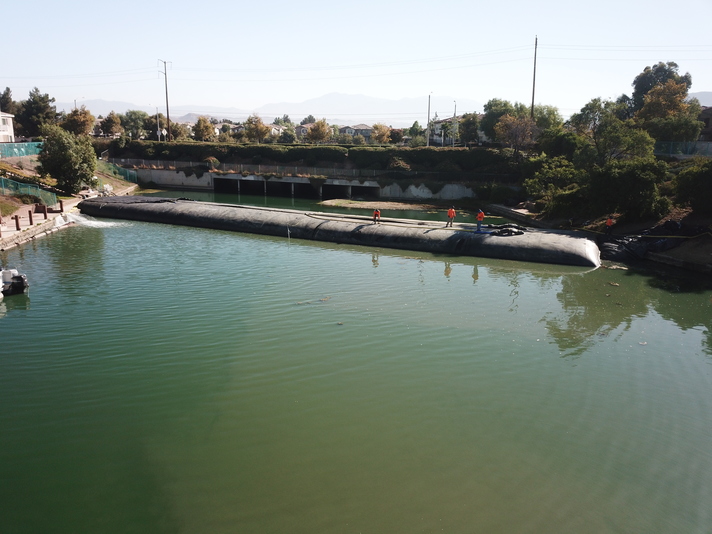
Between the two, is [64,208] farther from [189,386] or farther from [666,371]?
→ [666,371]

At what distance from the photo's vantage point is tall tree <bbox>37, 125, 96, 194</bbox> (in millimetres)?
40969

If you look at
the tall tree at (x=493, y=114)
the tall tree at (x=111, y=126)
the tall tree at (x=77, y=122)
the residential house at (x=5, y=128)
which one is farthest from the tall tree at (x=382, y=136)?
the residential house at (x=5, y=128)

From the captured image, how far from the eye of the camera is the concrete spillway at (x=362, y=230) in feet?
90.9

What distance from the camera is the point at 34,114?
2948 inches

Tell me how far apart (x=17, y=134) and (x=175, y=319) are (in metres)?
78.0

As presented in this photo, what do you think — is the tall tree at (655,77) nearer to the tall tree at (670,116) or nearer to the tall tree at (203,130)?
the tall tree at (670,116)

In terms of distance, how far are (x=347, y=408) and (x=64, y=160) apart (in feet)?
127

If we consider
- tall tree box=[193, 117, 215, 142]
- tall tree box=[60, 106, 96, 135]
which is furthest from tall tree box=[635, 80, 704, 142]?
tall tree box=[60, 106, 96, 135]

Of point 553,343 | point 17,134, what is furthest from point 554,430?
point 17,134

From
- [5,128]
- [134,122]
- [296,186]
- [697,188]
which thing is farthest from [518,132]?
[134,122]

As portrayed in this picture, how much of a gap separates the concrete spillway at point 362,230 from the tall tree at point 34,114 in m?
45.6

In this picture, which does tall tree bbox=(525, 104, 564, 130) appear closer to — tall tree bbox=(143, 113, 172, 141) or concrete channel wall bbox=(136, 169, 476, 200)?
concrete channel wall bbox=(136, 169, 476, 200)

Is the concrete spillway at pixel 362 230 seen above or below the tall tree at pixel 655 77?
below

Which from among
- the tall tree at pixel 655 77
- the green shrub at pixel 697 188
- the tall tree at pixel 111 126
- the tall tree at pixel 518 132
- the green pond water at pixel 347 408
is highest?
the tall tree at pixel 655 77
